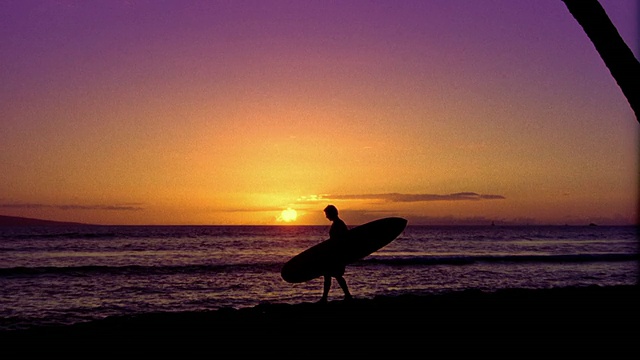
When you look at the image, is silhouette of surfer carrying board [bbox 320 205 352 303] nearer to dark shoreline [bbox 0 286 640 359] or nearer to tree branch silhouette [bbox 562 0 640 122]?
dark shoreline [bbox 0 286 640 359]

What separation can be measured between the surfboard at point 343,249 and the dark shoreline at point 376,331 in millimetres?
755

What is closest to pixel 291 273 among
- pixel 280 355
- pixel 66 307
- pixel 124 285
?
pixel 280 355

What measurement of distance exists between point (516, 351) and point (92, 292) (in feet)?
60.7

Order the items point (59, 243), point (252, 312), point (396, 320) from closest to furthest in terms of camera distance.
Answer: point (396, 320) < point (252, 312) < point (59, 243)

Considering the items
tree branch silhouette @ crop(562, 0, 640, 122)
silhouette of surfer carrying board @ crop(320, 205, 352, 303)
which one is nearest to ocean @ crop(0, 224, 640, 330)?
silhouette of surfer carrying board @ crop(320, 205, 352, 303)

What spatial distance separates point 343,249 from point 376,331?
2881 millimetres

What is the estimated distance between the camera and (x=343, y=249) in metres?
10.8

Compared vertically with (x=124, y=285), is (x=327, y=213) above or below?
above

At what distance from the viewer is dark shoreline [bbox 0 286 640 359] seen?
6852mm

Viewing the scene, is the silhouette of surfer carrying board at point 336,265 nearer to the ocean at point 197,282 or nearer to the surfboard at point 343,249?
the surfboard at point 343,249

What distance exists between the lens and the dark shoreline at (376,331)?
6852 millimetres

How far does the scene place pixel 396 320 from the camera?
9047mm

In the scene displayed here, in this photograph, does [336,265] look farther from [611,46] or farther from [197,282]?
[197,282]

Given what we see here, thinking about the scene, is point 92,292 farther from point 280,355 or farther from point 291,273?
point 280,355
